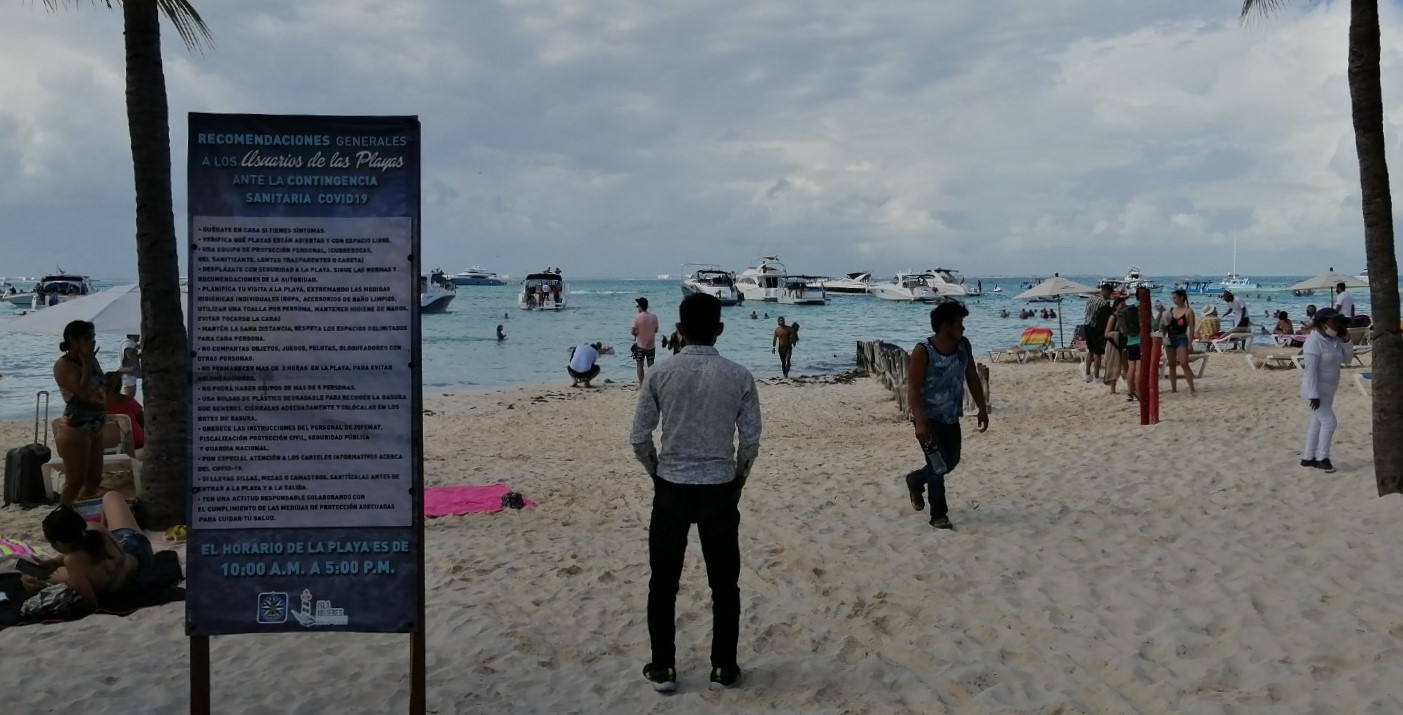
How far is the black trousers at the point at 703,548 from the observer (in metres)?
4.00

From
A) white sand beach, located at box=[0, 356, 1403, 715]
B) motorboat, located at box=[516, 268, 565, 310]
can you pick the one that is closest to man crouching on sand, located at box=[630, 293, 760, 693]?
white sand beach, located at box=[0, 356, 1403, 715]

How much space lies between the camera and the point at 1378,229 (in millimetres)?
6805

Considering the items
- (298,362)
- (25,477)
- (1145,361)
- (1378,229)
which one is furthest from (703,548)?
(1145,361)

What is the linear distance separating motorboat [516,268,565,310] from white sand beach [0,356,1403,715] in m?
57.9

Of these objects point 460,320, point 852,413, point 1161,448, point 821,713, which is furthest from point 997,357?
point 460,320

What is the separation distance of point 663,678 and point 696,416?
1.18m

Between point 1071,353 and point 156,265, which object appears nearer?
point 156,265

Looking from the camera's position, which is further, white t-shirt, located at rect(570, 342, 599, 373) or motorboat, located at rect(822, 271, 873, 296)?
motorboat, located at rect(822, 271, 873, 296)

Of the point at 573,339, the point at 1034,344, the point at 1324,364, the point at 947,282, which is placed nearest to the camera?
the point at 1324,364

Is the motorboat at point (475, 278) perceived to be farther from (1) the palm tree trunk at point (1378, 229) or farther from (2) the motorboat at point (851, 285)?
(1) the palm tree trunk at point (1378, 229)

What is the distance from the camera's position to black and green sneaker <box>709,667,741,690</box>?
4.21 metres

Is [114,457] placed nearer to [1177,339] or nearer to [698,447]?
[698,447]

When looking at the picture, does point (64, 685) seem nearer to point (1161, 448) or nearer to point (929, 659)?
point (929, 659)

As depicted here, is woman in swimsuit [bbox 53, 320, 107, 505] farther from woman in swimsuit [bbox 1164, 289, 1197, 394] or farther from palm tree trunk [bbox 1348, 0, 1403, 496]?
woman in swimsuit [bbox 1164, 289, 1197, 394]
